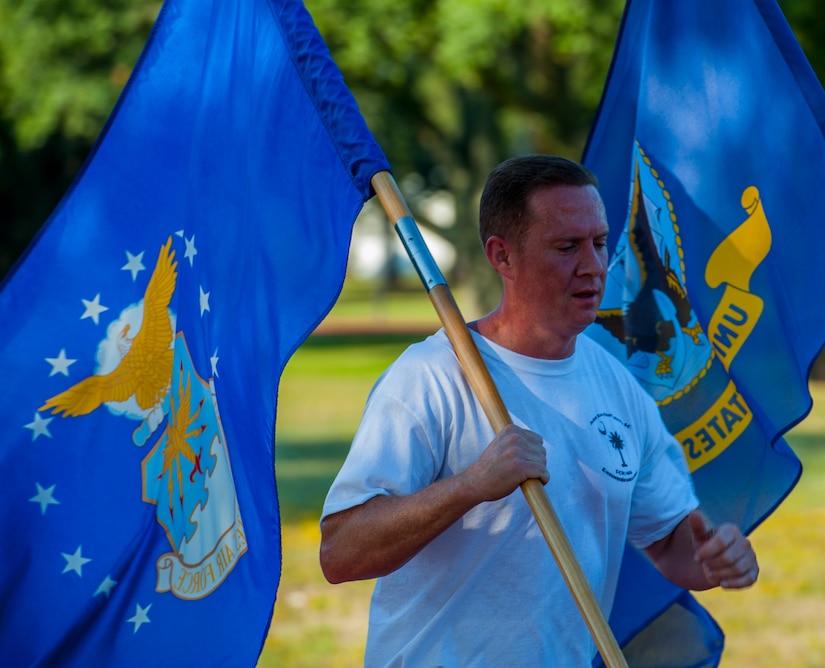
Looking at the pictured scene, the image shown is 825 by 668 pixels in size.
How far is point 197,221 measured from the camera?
12.1 ft

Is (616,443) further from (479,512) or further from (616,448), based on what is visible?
(479,512)

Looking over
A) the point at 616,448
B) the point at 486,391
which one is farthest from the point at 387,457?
the point at 616,448

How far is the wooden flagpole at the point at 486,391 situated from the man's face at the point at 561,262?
0.21 meters

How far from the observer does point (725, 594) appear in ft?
26.2

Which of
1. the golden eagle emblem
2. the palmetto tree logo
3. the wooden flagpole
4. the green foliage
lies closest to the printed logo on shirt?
the palmetto tree logo

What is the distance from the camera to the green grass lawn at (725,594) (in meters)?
6.71

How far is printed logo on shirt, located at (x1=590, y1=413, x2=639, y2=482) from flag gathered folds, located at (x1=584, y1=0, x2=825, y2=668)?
0.89 metres

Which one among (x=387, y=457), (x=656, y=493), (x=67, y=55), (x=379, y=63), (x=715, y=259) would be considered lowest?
(x=656, y=493)

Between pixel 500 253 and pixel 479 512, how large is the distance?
0.62 metres

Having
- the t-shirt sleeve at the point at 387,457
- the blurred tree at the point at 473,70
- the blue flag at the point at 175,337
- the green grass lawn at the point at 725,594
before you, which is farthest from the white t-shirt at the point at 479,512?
the blurred tree at the point at 473,70

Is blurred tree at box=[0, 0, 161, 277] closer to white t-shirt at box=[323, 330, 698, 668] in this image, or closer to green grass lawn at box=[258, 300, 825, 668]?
green grass lawn at box=[258, 300, 825, 668]

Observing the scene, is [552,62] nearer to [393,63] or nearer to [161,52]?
[393,63]

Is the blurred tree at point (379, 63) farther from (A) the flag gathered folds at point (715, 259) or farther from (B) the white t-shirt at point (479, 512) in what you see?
(B) the white t-shirt at point (479, 512)

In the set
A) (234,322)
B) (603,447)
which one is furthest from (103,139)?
(603,447)
